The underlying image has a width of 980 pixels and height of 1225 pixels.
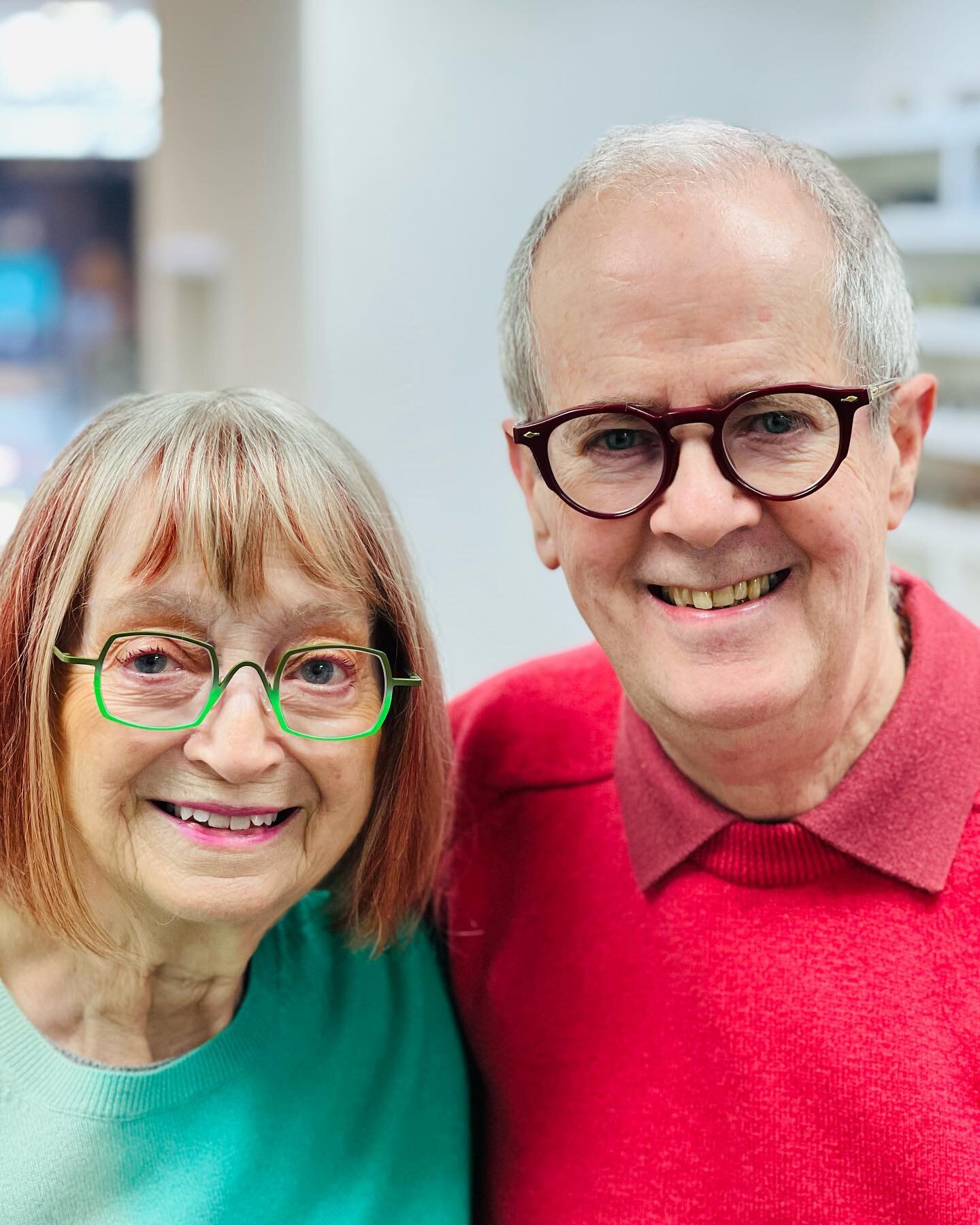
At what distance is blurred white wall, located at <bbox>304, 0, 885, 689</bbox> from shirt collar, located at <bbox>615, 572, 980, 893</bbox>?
7.84ft

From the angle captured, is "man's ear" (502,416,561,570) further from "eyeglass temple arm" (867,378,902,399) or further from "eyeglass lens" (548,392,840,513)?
"eyeglass temple arm" (867,378,902,399)

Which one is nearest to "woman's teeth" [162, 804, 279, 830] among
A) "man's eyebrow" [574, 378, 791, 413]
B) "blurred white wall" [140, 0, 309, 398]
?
"man's eyebrow" [574, 378, 791, 413]

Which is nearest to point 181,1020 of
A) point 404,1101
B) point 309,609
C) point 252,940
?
point 252,940

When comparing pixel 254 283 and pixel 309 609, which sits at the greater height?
pixel 254 283

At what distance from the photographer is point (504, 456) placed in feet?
13.6

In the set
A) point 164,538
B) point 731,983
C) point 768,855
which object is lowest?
point 731,983

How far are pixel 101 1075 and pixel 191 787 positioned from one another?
301 millimetres

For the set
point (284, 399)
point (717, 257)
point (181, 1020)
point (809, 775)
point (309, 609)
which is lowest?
point (181, 1020)

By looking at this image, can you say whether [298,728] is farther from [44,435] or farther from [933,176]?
[44,435]

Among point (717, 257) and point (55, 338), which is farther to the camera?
point (55, 338)

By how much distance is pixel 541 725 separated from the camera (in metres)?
1.67

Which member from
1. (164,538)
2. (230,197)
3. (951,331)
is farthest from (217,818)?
(230,197)

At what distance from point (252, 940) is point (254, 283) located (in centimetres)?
382

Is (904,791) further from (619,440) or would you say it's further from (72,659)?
(72,659)
